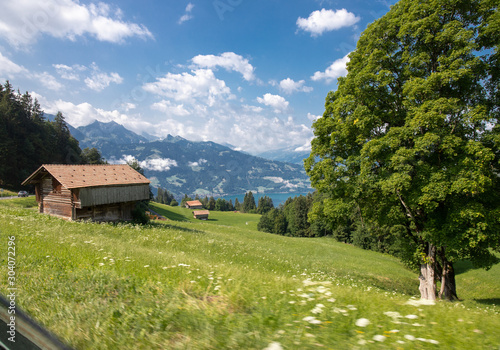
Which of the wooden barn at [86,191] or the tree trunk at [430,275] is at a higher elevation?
the wooden barn at [86,191]

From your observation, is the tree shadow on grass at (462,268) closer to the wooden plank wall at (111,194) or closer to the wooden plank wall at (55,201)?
the wooden plank wall at (111,194)

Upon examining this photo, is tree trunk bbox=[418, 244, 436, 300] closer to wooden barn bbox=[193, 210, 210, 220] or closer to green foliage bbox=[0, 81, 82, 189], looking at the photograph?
green foliage bbox=[0, 81, 82, 189]

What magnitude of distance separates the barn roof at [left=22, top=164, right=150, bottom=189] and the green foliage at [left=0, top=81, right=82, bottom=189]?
56564mm

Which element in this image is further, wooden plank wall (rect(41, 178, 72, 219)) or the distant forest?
the distant forest

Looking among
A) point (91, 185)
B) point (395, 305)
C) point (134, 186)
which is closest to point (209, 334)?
point (395, 305)

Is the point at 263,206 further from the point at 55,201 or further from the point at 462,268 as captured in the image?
the point at 55,201

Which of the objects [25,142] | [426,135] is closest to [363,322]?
[426,135]

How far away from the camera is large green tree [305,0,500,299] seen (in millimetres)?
11219

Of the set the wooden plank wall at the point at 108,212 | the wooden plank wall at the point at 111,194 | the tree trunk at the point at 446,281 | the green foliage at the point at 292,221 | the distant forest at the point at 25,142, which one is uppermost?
the distant forest at the point at 25,142

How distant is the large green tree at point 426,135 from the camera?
442 inches

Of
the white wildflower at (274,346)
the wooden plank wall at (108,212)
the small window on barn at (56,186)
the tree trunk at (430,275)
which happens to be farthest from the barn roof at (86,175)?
the tree trunk at (430,275)

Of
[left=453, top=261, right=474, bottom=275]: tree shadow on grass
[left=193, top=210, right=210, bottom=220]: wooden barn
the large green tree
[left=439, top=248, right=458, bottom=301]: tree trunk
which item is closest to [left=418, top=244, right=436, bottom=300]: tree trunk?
the large green tree

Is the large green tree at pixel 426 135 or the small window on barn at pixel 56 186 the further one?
the small window on barn at pixel 56 186

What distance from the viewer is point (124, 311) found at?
14.6 feet
